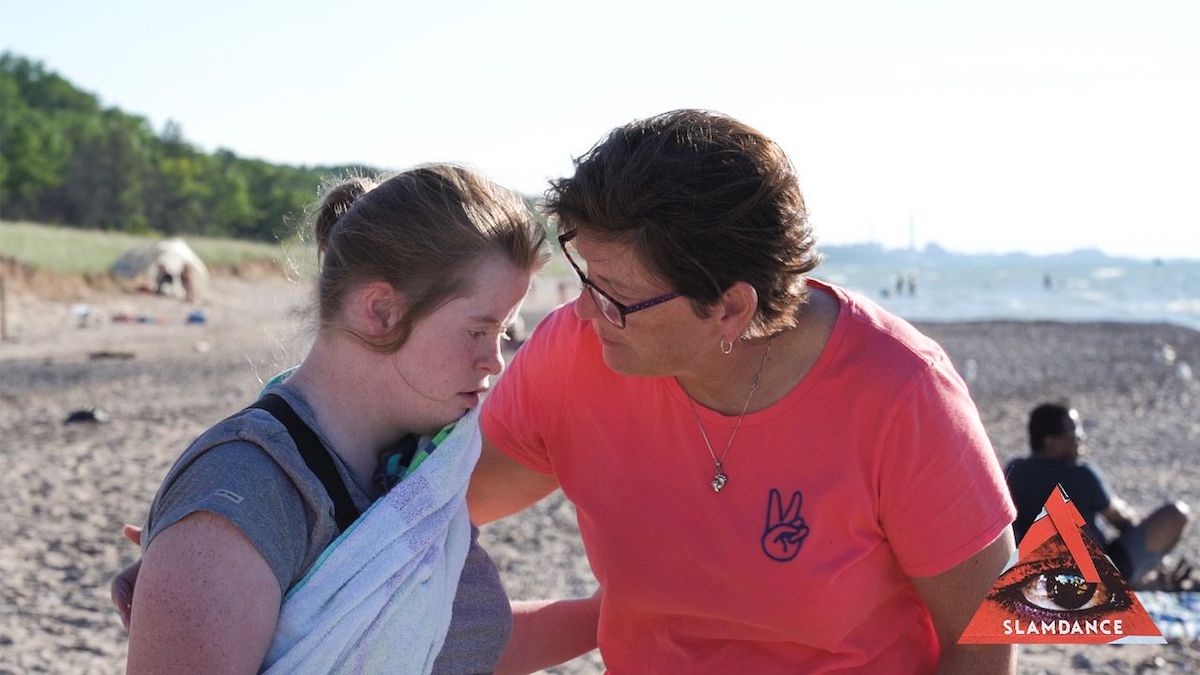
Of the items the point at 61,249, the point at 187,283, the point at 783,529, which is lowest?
the point at 187,283

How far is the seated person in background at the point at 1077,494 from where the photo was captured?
5.82 meters

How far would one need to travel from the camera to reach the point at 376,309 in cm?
204

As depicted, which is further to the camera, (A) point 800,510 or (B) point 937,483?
(A) point 800,510

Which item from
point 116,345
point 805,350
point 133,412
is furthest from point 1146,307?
point 805,350

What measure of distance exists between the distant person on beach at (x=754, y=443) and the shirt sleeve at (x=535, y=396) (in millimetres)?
141

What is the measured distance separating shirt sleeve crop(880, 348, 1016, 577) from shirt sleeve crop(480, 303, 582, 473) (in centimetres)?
80

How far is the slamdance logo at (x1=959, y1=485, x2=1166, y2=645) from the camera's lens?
1.69 meters

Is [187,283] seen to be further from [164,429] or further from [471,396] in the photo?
[471,396]

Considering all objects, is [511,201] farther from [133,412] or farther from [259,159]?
[259,159]

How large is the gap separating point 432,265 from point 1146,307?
53878 mm

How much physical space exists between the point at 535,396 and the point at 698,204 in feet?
2.35

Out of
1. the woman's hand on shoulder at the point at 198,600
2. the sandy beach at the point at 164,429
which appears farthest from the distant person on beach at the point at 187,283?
the woman's hand on shoulder at the point at 198,600

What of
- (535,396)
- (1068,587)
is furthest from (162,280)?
(1068,587)

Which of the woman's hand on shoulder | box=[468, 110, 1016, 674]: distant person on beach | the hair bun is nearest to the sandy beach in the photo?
the hair bun
